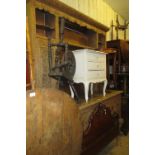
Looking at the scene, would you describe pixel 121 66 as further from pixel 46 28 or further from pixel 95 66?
pixel 46 28

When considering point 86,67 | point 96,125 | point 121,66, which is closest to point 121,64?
point 121,66

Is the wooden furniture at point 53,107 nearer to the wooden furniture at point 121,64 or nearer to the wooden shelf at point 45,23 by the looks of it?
the wooden shelf at point 45,23

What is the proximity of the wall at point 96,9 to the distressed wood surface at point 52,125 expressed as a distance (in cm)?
195

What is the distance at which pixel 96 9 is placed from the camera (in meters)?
4.29

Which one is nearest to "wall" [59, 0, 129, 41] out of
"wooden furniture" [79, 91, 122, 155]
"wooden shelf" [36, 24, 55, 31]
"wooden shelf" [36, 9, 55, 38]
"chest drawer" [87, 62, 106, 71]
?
"wooden shelf" [36, 9, 55, 38]

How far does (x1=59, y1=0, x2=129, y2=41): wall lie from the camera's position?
3.55 metres

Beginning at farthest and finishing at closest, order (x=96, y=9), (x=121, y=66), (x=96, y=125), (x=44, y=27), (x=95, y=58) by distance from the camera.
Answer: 1. (x=121, y=66)
2. (x=96, y=9)
3. (x=95, y=58)
4. (x=96, y=125)
5. (x=44, y=27)

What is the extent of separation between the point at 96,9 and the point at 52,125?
3231 mm

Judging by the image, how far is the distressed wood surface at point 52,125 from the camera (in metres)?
1.67

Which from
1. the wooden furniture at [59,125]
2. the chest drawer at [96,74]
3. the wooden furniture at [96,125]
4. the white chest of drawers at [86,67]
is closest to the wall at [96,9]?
the white chest of drawers at [86,67]

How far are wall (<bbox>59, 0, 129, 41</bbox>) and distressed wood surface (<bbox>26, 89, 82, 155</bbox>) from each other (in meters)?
1.95
